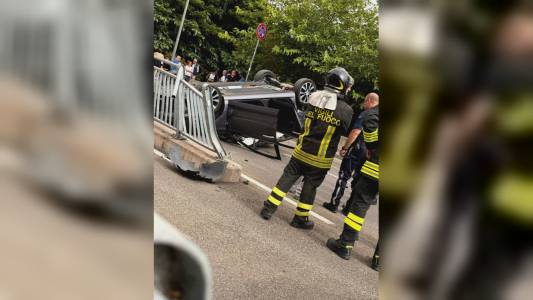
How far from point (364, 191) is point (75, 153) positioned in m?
3.85

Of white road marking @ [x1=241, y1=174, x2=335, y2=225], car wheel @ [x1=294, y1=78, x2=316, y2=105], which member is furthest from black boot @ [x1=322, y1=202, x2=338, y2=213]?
car wheel @ [x1=294, y1=78, x2=316, y2=105]

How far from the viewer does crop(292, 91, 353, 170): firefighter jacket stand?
15.2 ft

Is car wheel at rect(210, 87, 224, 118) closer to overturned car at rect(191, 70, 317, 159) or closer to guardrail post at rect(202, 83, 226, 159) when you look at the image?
overturned car at rect(191, 70, 317, 159)

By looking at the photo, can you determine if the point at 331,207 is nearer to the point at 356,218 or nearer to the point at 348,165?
the point at 348,165

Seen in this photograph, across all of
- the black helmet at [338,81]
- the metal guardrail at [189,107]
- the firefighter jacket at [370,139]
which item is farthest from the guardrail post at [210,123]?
the firefighter jacket at [370,139]

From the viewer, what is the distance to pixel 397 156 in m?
0.47

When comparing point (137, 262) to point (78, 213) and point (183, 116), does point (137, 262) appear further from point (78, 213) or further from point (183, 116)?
point (183, 116)

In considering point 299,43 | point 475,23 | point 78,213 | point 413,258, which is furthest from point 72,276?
point 299,43

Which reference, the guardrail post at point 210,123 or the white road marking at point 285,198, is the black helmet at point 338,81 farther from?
the guardrail post at point 210,123

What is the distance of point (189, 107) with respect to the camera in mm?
5848

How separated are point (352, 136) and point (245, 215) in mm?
1649

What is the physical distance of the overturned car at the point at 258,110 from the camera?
745 centimetres

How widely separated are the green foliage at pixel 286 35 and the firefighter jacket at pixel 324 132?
652cm

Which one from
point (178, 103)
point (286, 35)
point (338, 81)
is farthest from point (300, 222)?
point (286, 35)
